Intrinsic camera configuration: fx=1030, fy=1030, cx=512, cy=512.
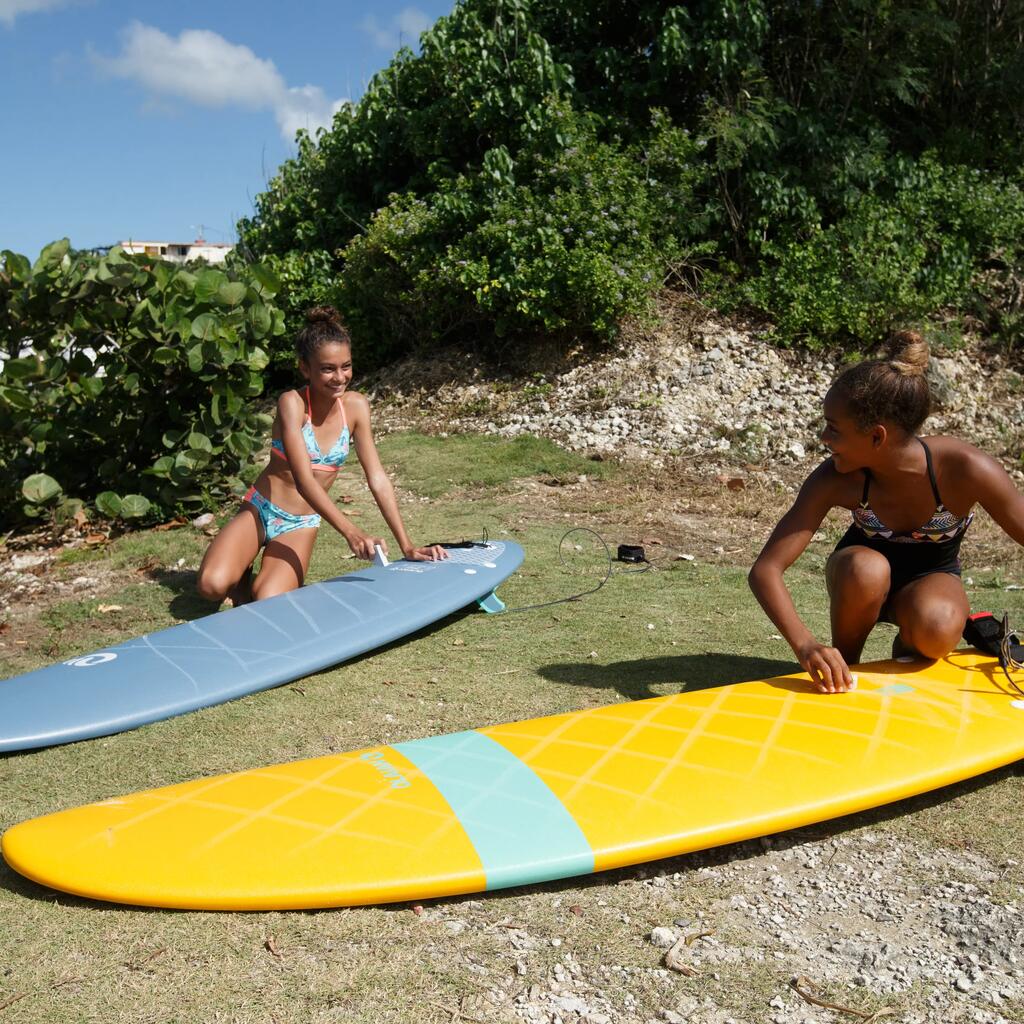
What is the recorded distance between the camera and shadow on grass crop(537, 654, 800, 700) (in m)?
3.75

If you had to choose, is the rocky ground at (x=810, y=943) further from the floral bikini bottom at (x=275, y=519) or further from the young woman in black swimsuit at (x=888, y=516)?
the floral bikini bottom at (x=275, y=519)

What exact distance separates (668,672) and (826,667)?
0.89 meters

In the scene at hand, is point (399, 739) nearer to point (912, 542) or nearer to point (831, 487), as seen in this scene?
point (831, 487)

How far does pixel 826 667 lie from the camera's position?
3.08m

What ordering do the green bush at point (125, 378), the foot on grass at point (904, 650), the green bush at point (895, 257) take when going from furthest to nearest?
the green bush at point (895, 257)
the green bush at point (125, 378)
the foot on grass at point (904, 650)

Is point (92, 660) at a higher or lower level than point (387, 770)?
higher

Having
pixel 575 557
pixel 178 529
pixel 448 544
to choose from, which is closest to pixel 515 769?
pixel 448 544

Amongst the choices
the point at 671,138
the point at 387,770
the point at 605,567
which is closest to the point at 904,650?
the point at 387,770

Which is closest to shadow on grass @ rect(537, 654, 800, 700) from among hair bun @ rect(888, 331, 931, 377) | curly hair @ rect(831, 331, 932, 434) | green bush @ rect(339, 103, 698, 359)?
curly hair @ rect(831, 331, 932, 434)

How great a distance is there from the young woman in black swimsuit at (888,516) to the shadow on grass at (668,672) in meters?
0.45

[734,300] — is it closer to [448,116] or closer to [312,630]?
[448,116]

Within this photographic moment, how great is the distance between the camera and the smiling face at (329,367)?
4535 millimetres

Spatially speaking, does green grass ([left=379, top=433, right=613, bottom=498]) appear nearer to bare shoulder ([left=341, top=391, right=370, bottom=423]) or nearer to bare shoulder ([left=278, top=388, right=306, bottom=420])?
bare shoulder ([left=341, top=391, right=370, bottom=423])

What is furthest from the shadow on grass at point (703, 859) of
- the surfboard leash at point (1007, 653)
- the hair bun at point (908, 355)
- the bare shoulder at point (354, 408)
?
the bare shoulder at point (354, 408)
